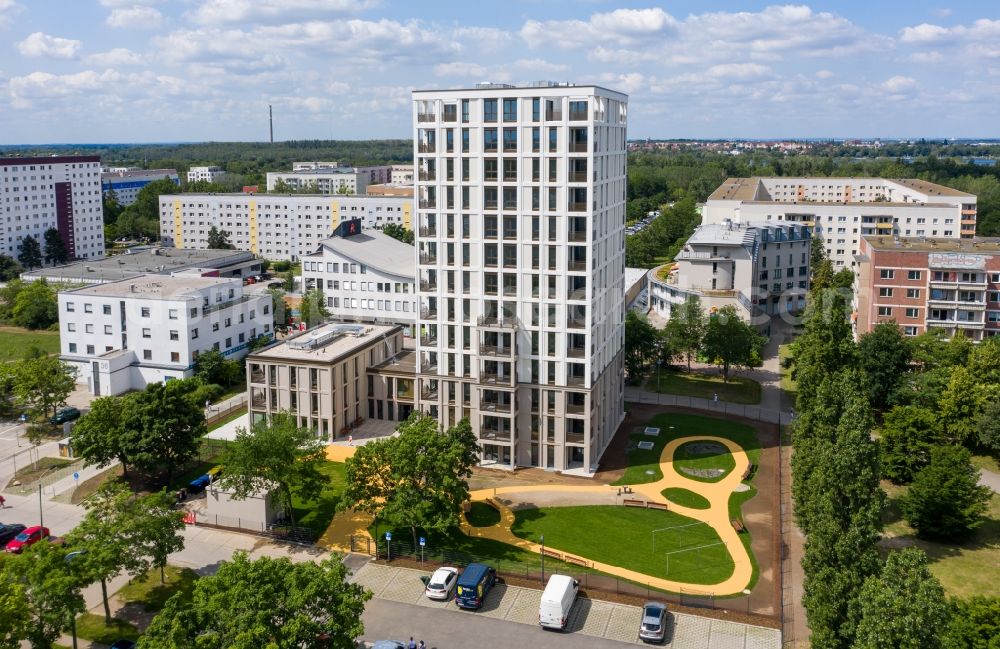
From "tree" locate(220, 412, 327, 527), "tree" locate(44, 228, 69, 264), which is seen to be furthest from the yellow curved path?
"tree" locate(44, 228, 69, 264)

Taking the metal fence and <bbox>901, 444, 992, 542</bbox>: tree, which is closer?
the metal fence

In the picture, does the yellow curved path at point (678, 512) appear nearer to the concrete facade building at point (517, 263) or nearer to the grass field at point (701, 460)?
the grass field at point (701, 460)

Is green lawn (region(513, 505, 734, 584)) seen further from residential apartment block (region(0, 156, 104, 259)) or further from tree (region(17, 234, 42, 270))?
residential apartment block (region(0, 156, 104, 259))

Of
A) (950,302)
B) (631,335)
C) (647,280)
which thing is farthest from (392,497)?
(647,280)

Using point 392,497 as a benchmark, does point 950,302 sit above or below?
above

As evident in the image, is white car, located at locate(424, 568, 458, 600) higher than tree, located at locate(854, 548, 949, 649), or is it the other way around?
tree, located at locate(854, 548, 949, 649)

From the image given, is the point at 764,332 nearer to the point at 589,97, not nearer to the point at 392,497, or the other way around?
the point at 589,97
